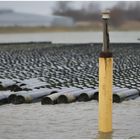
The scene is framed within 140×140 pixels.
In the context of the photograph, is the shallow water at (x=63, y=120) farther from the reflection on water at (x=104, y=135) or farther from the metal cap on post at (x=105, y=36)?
the metal cap on post at (x=105, y=36)

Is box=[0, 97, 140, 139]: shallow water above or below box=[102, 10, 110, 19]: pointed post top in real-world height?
below

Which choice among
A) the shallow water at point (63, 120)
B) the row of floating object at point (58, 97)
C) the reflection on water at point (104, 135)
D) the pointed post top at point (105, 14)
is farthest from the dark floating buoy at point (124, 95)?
the pointed post top at point (105, 14)

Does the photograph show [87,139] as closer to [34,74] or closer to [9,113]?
[9,113]

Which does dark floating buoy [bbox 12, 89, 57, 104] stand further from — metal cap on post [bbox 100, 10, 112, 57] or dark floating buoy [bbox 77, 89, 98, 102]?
metal cap on post [bbox 100, 10, 112, 57]

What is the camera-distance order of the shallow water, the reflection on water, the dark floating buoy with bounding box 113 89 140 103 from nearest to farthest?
the reflection on water → the shallow water → the dark floating buoy with bounding box 113 89 140 103

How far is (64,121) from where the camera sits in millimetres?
7434

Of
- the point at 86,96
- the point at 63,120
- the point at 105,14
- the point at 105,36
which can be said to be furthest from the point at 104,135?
the point at 86,96

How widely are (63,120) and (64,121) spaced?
12 cm

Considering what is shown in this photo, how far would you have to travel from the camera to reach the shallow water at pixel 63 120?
616 cm

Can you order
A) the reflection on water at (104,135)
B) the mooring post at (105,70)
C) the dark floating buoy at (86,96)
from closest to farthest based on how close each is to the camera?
1. the mooring post at (105,70)
2. the reflection on water at (104,135)
3. the dark floating buoy at (86,96)

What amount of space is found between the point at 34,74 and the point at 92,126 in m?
10.9

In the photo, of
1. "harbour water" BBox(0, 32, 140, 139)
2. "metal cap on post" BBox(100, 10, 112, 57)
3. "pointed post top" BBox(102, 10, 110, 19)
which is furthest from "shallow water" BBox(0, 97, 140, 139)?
"pointed post top" BBox(102, 10, 110, 19)

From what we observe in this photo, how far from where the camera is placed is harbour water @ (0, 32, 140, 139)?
6.14 m

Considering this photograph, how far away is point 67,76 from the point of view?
16.5 metres
